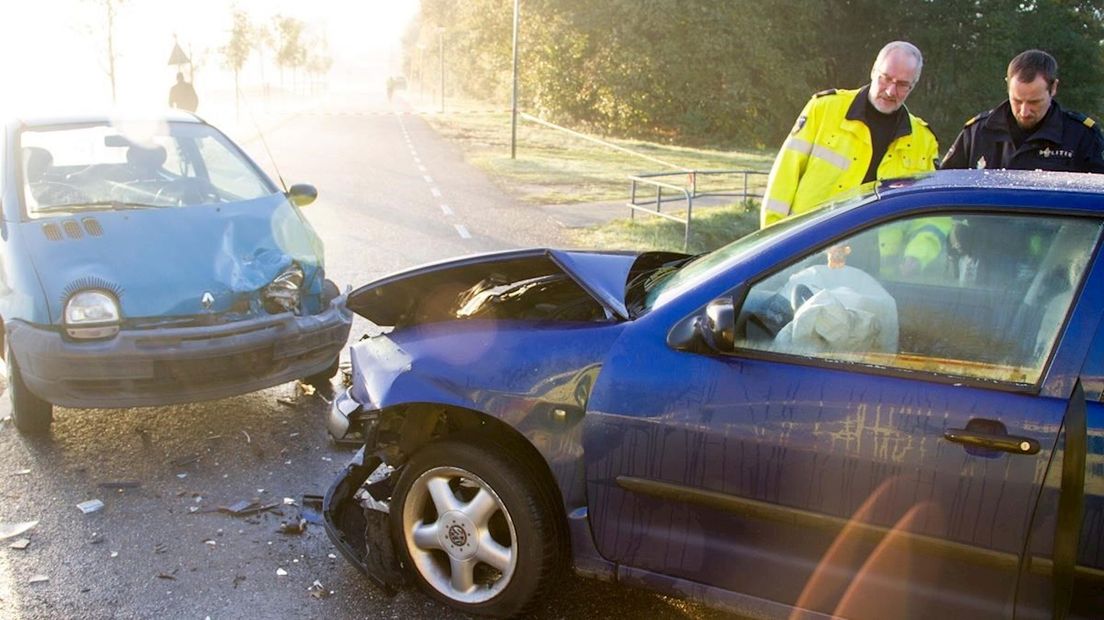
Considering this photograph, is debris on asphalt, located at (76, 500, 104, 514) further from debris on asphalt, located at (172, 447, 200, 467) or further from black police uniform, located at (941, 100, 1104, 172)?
black police uniform, located at (941, 100, 1104, 172)

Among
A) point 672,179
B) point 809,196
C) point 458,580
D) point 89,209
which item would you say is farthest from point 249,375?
point 672,179

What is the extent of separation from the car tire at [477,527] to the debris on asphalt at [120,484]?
5.52 feet

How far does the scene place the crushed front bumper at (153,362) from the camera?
4684 millimetres

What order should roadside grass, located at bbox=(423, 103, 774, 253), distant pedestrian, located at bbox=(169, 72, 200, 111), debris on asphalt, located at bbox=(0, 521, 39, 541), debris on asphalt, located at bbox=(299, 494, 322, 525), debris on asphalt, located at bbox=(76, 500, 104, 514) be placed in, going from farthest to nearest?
distant pedestrian, located at bbox=(169, 72, 200, 111) → roadside grass, located at bbox=(423, 103, 774, 253) → debris on asphalt, located at bbox=(76, 500, 104, 514) → debris on asphalt, located at bbox=(299, 494, 322, 525) → debris on asphalt, located at bbox=(0, 521, 39, 541)

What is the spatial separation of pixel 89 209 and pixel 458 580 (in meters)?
3.51

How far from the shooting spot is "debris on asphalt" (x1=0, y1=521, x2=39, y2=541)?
13.2 ft

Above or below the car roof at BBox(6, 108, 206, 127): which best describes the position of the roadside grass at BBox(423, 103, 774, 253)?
below

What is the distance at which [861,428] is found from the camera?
107 inches

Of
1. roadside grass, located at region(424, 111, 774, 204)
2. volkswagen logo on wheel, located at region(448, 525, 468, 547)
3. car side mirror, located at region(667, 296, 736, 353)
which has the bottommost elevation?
roadside grass, located at region(424, 111, 774, 204)

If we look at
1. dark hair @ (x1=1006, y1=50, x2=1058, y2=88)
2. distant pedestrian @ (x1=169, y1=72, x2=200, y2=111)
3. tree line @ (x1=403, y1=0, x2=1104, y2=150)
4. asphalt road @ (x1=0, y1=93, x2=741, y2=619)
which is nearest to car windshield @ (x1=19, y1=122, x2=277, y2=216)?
asphalt road @ (x1=0, y1=93, x2=741, y2=619)

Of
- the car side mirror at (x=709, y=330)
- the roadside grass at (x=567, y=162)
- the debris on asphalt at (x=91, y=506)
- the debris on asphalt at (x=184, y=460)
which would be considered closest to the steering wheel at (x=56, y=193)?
the debris on asphalt at (x=184, y=460)

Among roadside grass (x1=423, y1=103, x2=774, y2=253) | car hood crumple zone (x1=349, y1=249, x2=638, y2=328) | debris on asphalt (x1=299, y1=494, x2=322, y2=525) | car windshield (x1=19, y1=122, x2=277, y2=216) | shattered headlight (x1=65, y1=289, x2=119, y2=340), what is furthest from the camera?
roadside grass (x1=423, y1=103, x2=774, y2=253)

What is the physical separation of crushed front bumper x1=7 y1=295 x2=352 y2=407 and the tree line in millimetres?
33284

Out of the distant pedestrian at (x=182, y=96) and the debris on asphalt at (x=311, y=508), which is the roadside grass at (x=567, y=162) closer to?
the distant pedestrian at (x=182, y=96)
